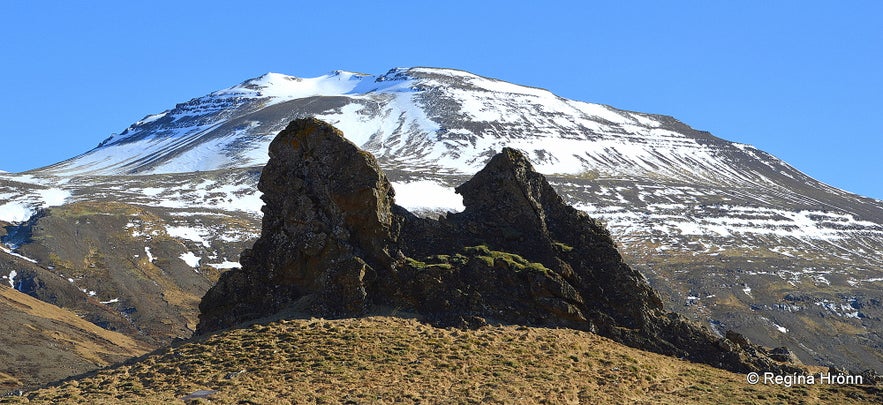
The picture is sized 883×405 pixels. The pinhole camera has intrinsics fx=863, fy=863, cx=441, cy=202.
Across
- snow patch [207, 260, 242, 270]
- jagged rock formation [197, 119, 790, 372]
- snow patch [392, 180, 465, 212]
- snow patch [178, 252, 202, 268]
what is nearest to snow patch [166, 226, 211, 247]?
snow patch [178, 252, 202, 268]

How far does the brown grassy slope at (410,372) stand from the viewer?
23.6m

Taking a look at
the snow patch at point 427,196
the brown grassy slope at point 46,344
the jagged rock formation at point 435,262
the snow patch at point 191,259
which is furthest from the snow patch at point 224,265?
the jagged rock formation at point 435,262

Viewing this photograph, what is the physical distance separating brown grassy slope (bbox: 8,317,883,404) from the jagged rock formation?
111 centimetres

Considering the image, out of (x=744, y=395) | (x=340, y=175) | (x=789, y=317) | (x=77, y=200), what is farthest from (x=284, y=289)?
(x=77, y=200)

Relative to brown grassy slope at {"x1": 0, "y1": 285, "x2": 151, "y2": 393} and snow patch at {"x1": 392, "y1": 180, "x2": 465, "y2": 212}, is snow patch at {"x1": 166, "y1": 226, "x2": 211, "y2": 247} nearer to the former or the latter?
snow patch at {"x1": 392, "y1": 180, "x2": 465, "y2": 212}

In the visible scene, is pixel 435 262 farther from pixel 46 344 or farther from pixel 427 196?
pixel 427 196

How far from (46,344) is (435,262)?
63.4 meters

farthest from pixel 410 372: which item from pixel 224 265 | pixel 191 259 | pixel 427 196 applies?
pixel 427 196

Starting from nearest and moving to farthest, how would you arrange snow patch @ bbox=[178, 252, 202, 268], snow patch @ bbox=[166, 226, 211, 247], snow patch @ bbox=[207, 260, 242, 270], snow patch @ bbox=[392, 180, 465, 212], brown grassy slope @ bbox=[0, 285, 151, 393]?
brown grassy slope @ bbox=[0, 285, 151, 393] → snow patch @ bbox=[207, 260, 242, 270] → snow patch @ bbox=[178, 252, 202, 268] → snow patch @ bbox=[166, 226, 211, 247] → snow patch @ bbox=[392, 180, 465, 212]

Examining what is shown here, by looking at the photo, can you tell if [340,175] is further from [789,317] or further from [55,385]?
[789,317]

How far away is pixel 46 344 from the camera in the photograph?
80188 millimetres

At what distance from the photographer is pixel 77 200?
6762 inches

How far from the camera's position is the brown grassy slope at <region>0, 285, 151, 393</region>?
7056cm

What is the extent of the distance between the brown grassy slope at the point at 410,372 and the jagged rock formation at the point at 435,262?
111 cm
